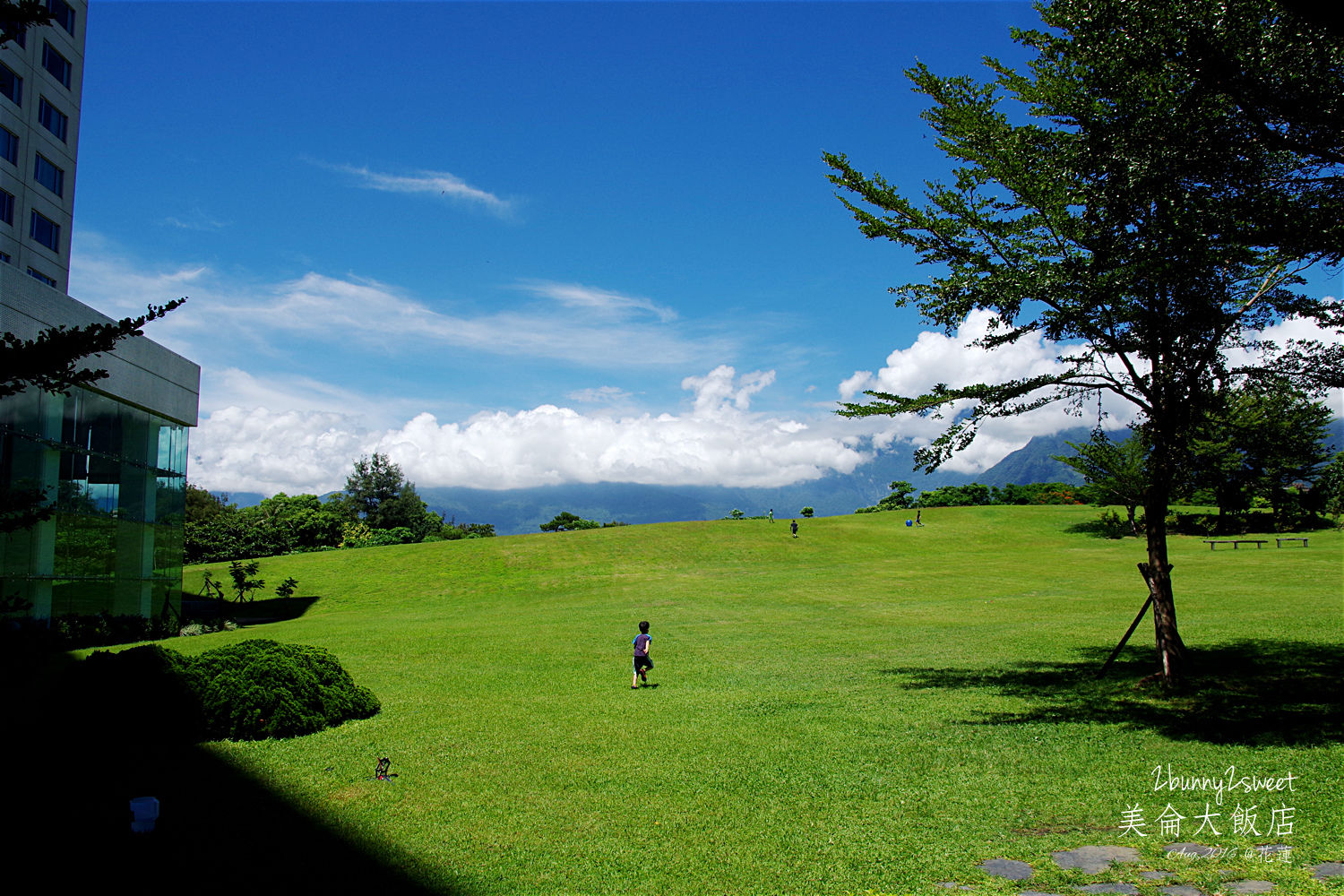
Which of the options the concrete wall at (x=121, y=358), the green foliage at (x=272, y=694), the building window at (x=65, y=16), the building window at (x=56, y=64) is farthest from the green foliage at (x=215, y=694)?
the building window at (x=65, y=16)

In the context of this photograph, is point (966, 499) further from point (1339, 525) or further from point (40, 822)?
point (40, 822)

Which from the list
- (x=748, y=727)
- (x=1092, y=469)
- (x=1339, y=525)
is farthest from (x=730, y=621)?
(x=1339, y=525)

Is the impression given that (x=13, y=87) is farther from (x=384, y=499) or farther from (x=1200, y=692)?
(x=384, y=499)

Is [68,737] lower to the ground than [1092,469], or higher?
lower

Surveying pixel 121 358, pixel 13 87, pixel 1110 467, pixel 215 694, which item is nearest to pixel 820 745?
pixel 215 694

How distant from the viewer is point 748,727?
12133mm

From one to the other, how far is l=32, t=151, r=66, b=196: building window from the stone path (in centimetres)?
4385

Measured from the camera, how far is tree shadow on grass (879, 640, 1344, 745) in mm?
10586

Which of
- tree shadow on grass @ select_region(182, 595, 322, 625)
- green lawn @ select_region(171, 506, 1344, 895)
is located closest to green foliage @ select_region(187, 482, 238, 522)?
tree shadow on grass @ select_region(182, 595, 322, 625)

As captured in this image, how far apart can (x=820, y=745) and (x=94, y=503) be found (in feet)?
93.5

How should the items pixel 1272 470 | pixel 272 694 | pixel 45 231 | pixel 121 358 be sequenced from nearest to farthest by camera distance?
pixel 272 694 → pixel 121 358 → pixel 45 231 → pixel 1272 470

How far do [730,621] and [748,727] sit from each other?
54.1ft

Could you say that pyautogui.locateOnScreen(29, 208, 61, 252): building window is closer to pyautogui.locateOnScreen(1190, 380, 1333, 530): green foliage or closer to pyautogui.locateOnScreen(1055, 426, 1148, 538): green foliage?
pyautogui.locateOnScreen(1190, 380, 1333, 530): green foliage

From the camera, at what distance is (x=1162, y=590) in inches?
516
